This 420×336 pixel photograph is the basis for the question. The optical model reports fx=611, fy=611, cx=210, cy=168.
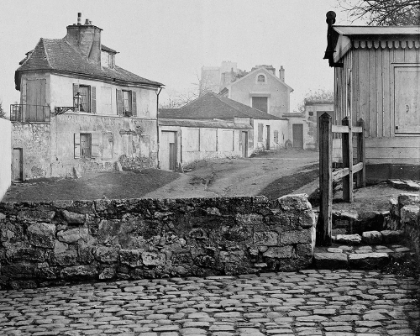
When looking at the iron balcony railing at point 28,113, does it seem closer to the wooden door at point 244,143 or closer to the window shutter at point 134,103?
the window shutter at point 134,103

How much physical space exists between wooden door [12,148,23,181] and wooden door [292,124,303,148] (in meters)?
15.8

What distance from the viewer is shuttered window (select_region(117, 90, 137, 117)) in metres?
12.1

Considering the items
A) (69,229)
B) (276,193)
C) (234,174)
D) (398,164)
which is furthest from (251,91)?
(69,229)

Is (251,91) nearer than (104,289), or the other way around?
(104,289)

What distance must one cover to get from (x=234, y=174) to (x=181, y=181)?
2490 millimetres

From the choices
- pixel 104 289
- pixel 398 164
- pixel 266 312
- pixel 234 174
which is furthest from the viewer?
pixel 234 174

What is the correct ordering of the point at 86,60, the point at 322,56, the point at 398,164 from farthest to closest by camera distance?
the point at 86,60, the point at 322,56, the point at 398,164

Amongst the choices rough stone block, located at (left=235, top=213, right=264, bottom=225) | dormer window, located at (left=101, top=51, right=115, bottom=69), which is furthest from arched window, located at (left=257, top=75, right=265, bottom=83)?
rough stone block, located at (left=235, top=213, right=264, bottom=225)

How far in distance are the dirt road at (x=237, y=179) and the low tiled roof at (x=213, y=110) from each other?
170 cm

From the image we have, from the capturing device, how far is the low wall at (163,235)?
5.17 metres

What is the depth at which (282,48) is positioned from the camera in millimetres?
13242

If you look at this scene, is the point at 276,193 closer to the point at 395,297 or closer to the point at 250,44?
the point at 250,44

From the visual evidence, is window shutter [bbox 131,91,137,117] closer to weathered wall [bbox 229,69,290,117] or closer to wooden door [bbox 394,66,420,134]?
wooden door [bbox 394,66,420,134]

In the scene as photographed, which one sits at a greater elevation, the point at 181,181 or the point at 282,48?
the point at 282,48
